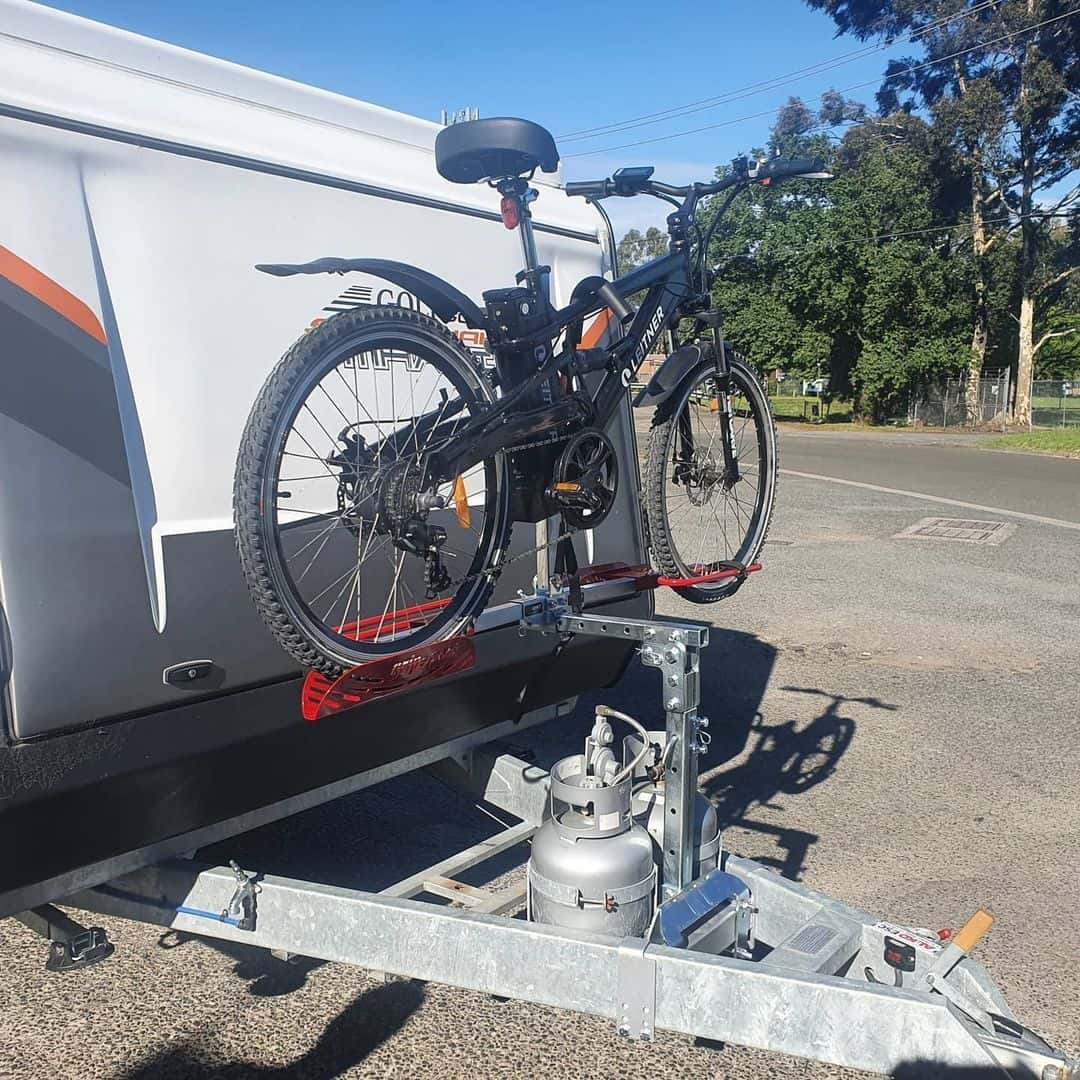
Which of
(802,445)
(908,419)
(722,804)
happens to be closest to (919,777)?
(722,804)

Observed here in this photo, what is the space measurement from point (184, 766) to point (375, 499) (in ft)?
2.72

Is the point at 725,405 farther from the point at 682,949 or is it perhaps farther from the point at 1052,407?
the point at 1052,407

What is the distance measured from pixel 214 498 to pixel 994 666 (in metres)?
6.01

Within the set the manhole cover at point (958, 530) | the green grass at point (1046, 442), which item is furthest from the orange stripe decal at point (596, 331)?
the green grass at point (1046, 442)

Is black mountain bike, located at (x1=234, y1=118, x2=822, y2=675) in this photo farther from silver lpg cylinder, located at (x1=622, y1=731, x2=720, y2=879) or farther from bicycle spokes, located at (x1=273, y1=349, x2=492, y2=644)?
silver lpg cylinder, located at (x1=622, y1=731, x2=720, y2=879)

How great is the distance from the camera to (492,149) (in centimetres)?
304

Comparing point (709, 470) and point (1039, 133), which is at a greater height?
point (1039, 133)

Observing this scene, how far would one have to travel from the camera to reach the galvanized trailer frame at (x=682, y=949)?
2.17m

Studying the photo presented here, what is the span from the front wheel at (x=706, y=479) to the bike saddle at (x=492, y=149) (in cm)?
103

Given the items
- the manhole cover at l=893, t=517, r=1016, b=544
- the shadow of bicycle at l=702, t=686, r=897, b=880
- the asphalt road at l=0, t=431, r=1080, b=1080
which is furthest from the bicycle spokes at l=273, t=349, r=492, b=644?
the manhole cover at l=893, t=517, r=1016, b=544

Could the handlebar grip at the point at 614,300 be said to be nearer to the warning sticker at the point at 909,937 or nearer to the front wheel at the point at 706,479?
the front wheel at the point at 706,479

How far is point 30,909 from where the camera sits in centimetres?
248

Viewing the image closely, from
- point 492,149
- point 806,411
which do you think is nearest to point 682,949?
point 492,149

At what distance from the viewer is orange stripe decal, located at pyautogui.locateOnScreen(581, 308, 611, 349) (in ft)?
12.5
